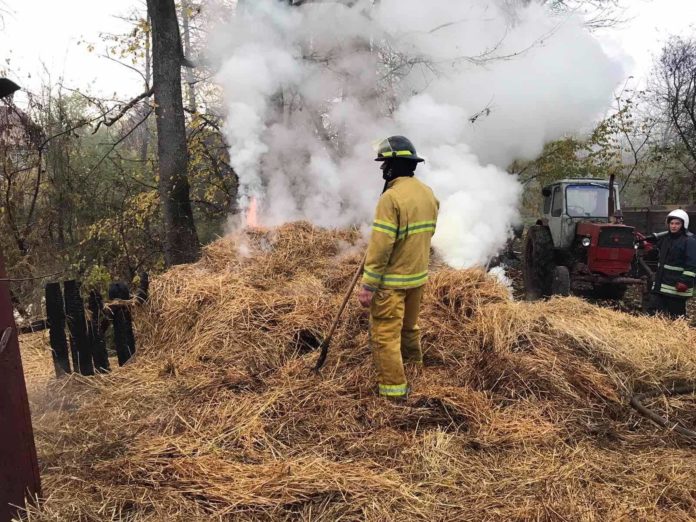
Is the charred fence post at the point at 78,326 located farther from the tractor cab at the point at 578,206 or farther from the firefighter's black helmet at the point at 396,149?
Answer: the tractor cab at the point at 578,206

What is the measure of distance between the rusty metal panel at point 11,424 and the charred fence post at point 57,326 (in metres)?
1.96

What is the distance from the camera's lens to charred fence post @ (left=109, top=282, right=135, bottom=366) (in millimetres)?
4562

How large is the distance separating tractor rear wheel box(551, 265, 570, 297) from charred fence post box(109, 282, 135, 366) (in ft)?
20.3

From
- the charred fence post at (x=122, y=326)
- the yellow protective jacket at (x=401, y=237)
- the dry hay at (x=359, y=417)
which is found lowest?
the dry hay at (x=359, y=417)

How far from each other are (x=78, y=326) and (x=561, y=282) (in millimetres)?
6684

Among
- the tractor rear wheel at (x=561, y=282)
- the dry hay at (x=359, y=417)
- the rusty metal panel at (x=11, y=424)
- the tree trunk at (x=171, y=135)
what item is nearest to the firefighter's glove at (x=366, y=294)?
the dry hay at (x=359, y=417)

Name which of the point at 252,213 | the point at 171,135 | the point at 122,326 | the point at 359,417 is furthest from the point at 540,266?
the point at 122,326

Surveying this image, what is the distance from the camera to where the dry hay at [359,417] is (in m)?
2.61

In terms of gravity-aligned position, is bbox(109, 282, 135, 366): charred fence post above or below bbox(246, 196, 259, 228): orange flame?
below

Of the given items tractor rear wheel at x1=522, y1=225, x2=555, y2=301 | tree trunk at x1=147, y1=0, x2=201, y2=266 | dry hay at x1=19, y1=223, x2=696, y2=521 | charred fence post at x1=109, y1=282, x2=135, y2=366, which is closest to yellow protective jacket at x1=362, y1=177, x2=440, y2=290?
dry hay at x1=19, y1=223, x2=696, y2=521

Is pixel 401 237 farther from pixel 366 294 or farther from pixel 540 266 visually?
pixel 540 266

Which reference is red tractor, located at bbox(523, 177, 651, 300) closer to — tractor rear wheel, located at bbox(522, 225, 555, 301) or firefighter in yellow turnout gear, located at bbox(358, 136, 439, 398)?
tractor rear wheel, located at bbox(522, 225, 555, 301)

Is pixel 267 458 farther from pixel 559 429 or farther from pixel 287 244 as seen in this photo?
pixel 287 244

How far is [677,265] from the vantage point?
19.0ft
